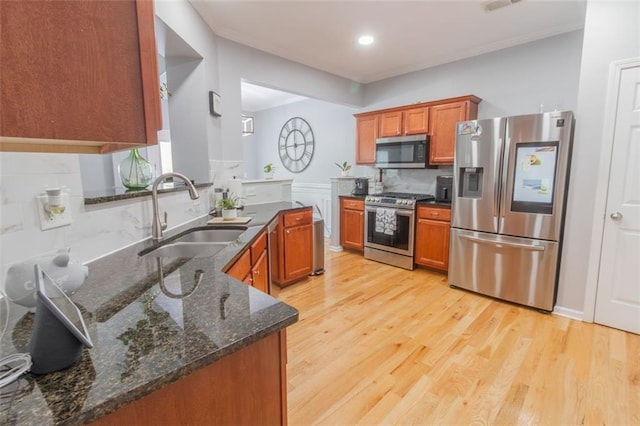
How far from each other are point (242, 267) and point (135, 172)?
0.86 meters

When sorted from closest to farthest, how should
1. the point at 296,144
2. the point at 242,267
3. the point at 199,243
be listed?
the point at 242,267, the point at 199,243, the point at 296,144

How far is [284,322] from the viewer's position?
30.6 inches

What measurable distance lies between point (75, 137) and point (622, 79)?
323cm

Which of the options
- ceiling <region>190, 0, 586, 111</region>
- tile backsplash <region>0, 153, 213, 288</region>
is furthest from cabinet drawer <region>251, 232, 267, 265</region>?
ceiling <region>190, 0, 586, 111</region>

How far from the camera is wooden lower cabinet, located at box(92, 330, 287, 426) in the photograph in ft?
1.97

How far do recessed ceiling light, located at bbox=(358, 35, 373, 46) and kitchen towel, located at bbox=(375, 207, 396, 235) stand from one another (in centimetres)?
192

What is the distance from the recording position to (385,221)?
3869 mm

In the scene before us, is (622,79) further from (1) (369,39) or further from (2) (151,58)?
(2) (151,58)

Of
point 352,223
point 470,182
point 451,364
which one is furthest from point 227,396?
point 352,223

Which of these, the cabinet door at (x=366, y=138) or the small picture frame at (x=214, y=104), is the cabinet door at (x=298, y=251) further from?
the cabinet door at (x=366, y=138)

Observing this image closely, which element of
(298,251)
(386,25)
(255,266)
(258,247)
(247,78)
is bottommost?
(298,251)

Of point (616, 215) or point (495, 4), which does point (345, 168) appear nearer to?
point (495, 4)

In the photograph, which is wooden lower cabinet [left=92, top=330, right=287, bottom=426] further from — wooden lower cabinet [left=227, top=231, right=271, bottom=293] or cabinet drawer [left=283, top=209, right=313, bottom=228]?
cabinet drawer [left=283, top=209, right=313, bottom=228]

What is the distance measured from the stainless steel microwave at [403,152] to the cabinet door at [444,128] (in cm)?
10
